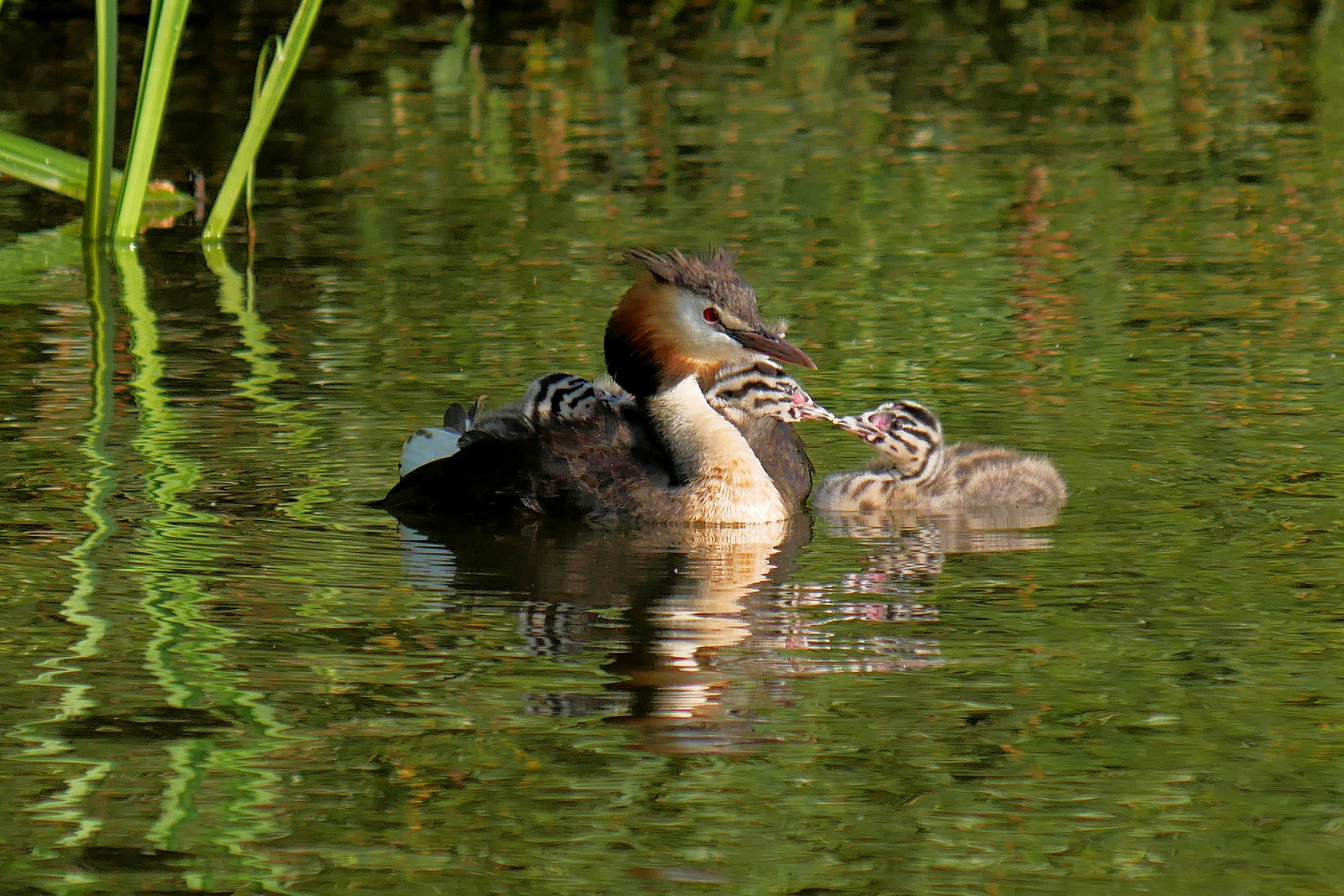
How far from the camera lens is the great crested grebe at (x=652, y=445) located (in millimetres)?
8117

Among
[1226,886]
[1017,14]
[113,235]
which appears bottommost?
[1226,886]

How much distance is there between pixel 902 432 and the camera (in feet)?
27.8

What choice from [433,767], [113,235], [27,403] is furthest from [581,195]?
[433,767]

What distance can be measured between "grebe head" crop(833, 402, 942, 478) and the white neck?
1.39 ft

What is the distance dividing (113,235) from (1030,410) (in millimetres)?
5699

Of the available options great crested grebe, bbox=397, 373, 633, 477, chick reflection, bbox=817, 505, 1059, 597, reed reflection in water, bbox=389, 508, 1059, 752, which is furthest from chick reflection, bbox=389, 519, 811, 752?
great crested grebe, bbox=397, 373, 633, 477

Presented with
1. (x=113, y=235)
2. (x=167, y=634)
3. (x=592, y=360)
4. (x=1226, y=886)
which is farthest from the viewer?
(x=113, y=235)

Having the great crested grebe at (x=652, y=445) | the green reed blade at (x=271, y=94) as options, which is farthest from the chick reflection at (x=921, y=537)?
the green reed blade at (x=271, y=94)

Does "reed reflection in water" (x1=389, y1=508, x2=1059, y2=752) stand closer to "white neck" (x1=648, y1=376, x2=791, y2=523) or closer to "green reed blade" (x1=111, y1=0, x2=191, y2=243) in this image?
"white neck" (x1=648, y1=376, x2=791, y2=523)

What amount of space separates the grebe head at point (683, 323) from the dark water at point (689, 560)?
27.8 inches

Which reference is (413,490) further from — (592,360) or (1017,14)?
(1017,14)

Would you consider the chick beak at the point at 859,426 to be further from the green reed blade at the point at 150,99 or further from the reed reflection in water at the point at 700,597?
the green reed blade at the point at 150,99

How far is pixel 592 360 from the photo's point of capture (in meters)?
10.1

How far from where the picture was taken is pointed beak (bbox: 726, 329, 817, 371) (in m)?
8.12
